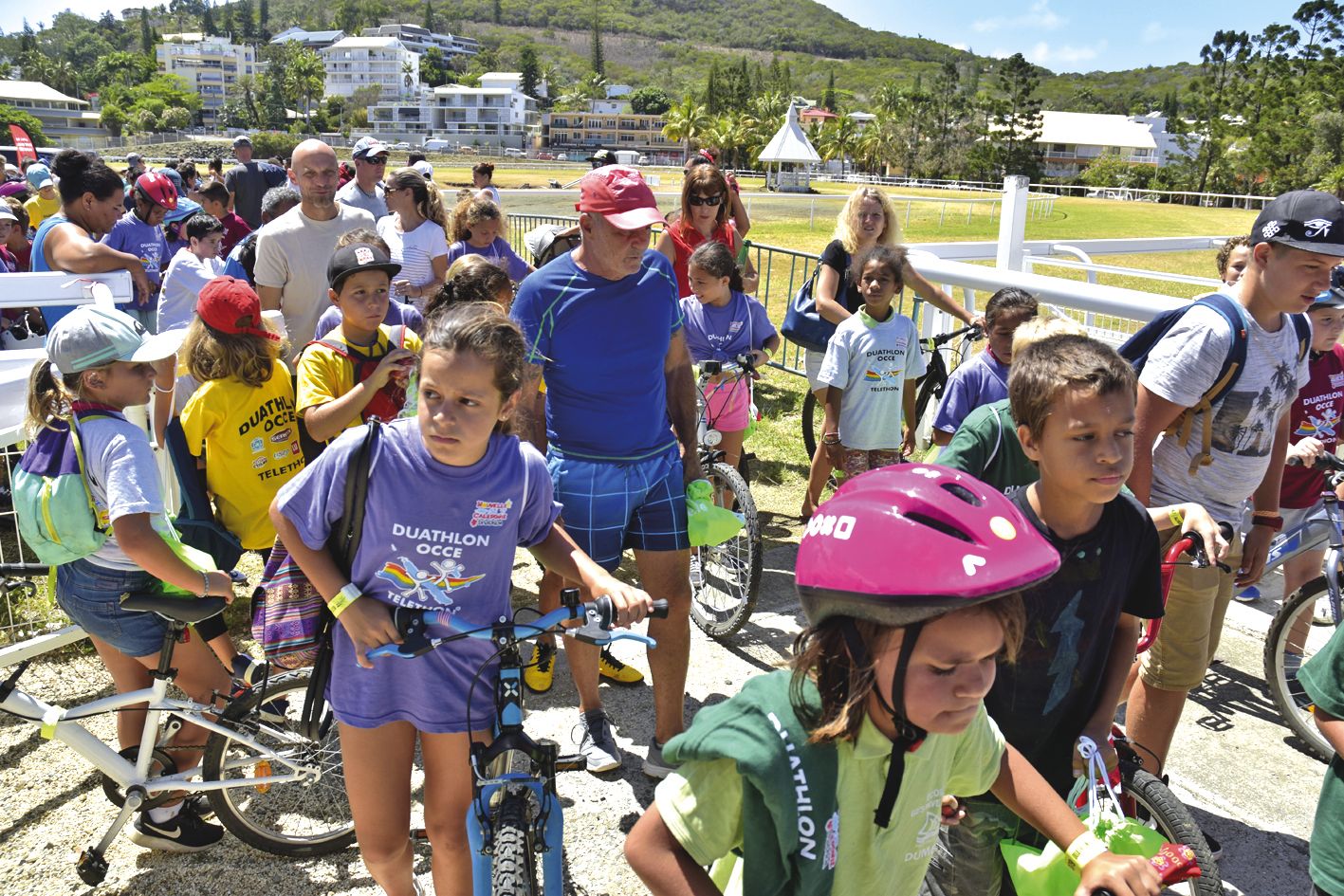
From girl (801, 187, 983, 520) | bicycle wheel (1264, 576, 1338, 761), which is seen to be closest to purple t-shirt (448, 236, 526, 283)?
girl (801, 187, 983, 520)

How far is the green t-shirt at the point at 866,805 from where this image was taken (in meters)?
1.59

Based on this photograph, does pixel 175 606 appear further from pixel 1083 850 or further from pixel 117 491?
pixel 1083 850

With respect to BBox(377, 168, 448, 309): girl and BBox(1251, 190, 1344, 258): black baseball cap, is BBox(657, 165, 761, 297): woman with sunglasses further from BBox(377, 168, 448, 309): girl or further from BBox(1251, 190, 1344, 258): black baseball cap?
BBox(1251, 190, 1344, 258): black baseball cap

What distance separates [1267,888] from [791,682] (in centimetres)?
293

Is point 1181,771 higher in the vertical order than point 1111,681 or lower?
lower

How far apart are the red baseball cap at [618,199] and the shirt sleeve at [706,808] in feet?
7.68

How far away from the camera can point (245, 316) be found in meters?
3.76

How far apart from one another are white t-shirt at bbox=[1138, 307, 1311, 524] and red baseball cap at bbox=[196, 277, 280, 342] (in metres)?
3.32

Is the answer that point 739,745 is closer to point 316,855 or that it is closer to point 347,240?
point 316,855

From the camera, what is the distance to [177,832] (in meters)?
3.50

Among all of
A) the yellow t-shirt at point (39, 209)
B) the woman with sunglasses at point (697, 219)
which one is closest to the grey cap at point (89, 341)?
the woman with sunglasses at point (697, 219)

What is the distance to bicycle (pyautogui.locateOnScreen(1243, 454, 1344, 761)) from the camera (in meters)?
4.34

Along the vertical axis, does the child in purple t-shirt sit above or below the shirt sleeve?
above

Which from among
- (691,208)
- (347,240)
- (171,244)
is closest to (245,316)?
(347,240)
